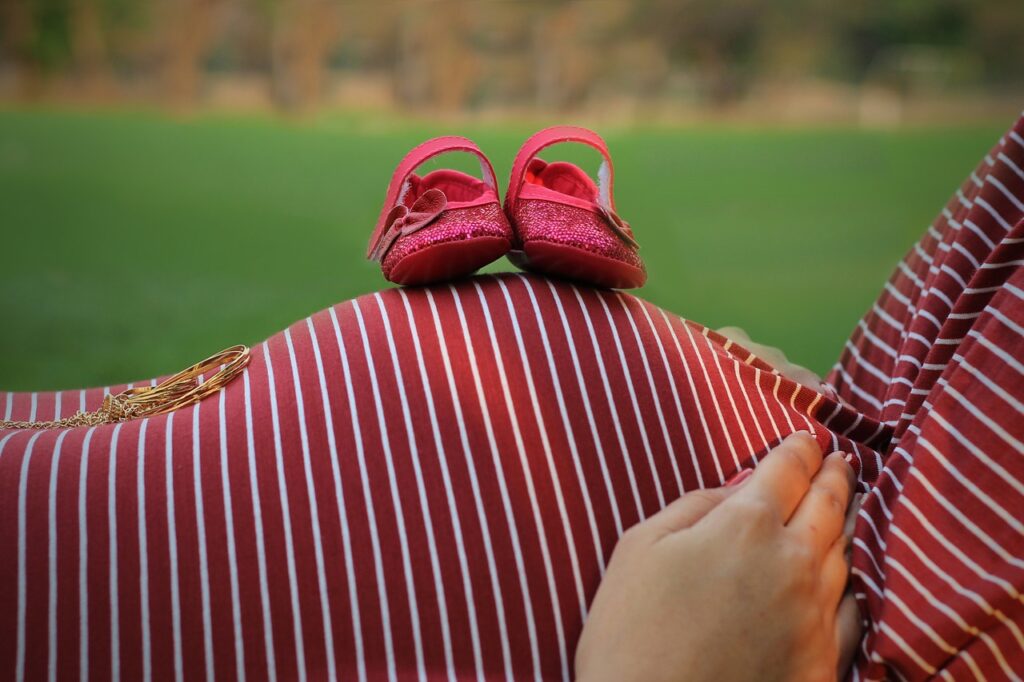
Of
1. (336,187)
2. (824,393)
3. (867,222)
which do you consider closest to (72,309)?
(336,187)

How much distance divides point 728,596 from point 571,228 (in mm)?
242

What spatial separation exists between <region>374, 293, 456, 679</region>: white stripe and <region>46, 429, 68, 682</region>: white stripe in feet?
0.62

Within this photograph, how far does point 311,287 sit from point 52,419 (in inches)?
50.2

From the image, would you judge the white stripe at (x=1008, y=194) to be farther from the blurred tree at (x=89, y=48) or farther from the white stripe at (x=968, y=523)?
the blurred tree at (x=89, y=48)

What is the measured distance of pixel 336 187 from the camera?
2.30 metres

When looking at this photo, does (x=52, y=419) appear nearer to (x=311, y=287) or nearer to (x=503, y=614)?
(x=503, y=614)

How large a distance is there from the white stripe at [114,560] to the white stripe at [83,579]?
1 centimetres

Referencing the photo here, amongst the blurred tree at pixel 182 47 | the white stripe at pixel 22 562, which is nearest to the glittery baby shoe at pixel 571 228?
the white stripe at pixel 22 562

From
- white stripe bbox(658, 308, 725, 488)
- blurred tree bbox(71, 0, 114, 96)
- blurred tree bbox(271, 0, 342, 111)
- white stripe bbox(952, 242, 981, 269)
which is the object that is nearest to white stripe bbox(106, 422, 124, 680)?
white stripe bbox(658, 308, 725, 488)

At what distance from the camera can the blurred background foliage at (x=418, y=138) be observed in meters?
1.85

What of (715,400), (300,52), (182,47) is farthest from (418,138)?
(715,400)

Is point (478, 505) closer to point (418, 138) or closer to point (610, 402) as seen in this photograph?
point (610, 402)

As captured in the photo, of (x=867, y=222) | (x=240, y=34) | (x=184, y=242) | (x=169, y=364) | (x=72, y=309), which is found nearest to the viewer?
(x=169, y=364)

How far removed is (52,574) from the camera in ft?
1.60
